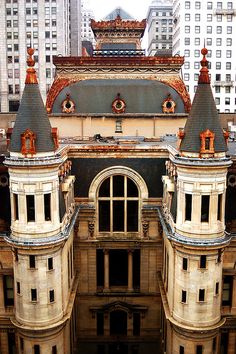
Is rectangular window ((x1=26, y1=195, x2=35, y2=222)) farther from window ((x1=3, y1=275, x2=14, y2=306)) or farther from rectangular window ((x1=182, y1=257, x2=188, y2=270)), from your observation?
rectangular window ((x1=182, y1=257, x2=188, y2=270))

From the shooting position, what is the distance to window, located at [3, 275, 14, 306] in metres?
36.6

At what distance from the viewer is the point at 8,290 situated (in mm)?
36906

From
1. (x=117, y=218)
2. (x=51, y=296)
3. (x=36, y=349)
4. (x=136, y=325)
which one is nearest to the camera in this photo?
(x=51, y=296)

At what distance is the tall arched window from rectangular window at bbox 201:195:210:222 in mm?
9329

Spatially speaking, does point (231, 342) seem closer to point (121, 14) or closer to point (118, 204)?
point (118, 204)

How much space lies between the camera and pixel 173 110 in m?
51.2

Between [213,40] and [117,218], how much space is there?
100m

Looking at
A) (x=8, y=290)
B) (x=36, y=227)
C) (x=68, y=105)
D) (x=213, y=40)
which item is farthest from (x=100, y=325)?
(x=213, y=40)

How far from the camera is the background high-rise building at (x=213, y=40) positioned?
125 metres

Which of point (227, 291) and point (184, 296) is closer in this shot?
point (184, 296)

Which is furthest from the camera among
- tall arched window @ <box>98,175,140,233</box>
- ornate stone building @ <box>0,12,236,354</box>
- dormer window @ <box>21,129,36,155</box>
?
tall arched window @ <box>98,175,140,233</box>

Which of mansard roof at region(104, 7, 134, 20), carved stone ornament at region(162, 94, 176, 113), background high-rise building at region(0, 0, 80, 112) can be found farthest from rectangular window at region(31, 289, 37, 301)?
background high-rise building at region(0, 0, 80, 112)

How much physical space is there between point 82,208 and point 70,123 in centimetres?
1476

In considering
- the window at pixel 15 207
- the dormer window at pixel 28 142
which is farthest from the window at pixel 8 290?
the dormer window at pixel 28 142
